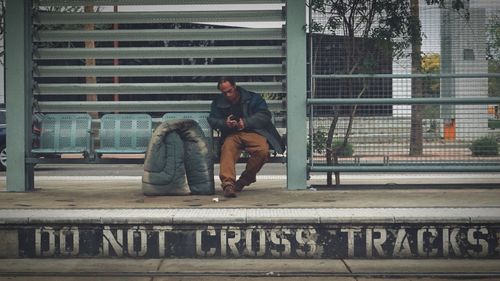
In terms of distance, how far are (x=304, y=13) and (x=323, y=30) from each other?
320 millimetres

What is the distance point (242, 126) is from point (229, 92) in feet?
1.48

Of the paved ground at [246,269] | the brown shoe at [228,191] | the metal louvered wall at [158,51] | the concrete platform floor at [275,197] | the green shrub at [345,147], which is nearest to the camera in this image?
the paved ground at [246,269]

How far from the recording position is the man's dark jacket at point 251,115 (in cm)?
905

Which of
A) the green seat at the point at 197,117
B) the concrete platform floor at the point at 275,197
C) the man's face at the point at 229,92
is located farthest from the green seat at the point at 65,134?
the man's face at the point at 229,92

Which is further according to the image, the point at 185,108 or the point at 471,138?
the point at 185,108

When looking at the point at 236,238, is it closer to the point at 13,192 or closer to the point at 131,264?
the point at 131,264

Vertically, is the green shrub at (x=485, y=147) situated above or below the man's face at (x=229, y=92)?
below

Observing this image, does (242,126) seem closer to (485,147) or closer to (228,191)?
(228,191)

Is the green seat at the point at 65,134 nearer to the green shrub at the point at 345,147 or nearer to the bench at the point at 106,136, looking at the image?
the bench at the point at 106,136

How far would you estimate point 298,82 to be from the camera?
364 inches

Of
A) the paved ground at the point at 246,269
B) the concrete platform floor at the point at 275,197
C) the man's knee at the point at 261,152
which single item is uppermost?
the man's knee at the point at 261,152

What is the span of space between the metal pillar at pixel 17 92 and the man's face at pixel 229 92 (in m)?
2.51

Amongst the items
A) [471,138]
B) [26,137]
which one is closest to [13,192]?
[26,137]

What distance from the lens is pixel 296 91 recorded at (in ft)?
30.4
